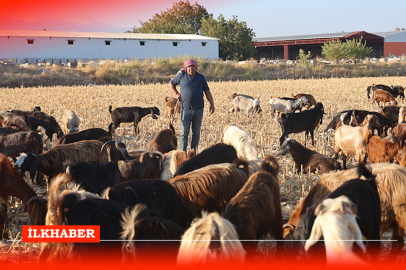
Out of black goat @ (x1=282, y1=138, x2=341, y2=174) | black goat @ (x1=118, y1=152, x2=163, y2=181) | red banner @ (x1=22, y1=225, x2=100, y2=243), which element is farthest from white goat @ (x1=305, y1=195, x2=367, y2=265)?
black goat @ (x1=282, y1=138, x2=341, y2=174)

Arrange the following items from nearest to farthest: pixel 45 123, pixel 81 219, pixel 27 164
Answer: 1. pixel 81 219
2. pixel 27 164
3. pixel 45 123

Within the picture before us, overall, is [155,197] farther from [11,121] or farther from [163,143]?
[11,121]

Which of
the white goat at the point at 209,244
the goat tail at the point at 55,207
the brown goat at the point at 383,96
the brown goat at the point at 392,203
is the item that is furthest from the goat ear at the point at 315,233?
the brown goat at the point at 383,96

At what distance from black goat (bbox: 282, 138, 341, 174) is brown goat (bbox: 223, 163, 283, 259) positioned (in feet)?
10.4

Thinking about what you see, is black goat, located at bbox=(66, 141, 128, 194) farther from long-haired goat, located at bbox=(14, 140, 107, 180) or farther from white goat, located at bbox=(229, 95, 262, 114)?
white goat, located at bbox=(229, 95, 262, 114)

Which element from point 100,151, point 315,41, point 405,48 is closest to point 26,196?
point 100,151

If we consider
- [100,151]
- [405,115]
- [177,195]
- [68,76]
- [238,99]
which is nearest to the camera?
[177,195]

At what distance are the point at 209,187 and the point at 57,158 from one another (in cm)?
341

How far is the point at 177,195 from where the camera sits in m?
4.62

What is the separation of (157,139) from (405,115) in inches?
254

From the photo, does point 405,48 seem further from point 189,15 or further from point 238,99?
point 238,99

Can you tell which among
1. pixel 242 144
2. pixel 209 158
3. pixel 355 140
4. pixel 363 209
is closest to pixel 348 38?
pixel 355 140

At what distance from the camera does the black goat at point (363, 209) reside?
12.3 ft

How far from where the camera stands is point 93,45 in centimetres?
5025
